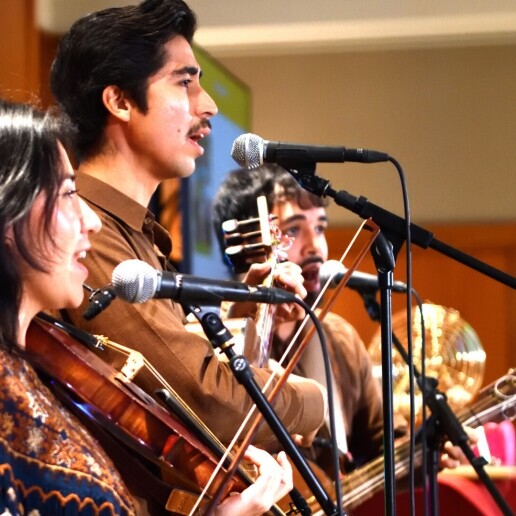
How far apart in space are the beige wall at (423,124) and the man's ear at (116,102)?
13.0 feet

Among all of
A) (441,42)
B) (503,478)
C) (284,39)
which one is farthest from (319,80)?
(503,478)

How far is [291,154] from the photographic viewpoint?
5.88ft

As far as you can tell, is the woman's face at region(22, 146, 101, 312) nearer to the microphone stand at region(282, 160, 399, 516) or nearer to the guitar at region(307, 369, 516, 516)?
the microphone stand at region(282, 160, 399, 516)

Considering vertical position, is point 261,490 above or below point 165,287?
below

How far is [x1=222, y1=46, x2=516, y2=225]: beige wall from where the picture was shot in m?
6.09

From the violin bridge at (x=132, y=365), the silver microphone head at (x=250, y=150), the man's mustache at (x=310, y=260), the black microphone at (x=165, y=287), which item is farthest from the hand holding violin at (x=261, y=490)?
the man's mustache at (x=310, y=260)

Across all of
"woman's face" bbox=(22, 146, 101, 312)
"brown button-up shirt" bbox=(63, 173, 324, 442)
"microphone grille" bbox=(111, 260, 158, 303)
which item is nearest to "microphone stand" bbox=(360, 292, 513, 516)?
"brown button-up shirt" bbox=(63, 173, 324, 442)

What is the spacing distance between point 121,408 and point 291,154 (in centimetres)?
51

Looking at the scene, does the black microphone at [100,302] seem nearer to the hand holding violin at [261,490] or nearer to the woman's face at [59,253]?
the woman's face at [59,253]

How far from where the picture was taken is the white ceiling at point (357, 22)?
18.9 ft

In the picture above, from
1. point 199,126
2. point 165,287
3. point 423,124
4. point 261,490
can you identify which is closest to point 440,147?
point 423,124

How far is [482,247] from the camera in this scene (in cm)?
614

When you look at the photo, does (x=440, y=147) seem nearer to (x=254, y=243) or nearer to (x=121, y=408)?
(x=254, y=243)

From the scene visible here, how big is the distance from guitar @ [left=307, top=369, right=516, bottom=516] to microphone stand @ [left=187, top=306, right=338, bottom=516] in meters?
0.95
